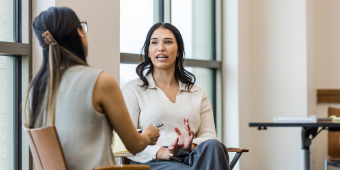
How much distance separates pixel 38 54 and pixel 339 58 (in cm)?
354

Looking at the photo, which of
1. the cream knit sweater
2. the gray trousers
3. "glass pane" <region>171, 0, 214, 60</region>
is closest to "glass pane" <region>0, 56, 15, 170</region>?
the cream knit sweater

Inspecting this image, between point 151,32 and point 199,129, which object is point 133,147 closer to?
point 199,129

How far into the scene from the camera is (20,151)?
6.92ft

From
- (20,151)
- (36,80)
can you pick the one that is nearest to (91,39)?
(20,151)

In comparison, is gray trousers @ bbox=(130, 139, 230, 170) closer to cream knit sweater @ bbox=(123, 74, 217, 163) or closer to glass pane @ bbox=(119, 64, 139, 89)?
cream knit sweater @ bbox=(123, 74, 217, 163)

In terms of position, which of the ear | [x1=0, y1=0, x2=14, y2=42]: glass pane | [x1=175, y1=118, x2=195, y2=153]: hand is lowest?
[x1=175, y1=118, x2=195, y2=153]: hand

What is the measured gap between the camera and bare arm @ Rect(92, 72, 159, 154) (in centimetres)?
137

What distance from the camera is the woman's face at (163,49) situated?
234 centimetres

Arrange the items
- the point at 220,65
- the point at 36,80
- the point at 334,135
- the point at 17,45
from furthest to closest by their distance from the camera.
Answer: the point at 220,65
the point at 334,135
the point at 17,45
the point at 36,80

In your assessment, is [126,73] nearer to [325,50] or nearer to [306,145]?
[306,145]

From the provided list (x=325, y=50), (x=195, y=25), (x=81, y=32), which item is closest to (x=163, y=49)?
(x=81, y=32)

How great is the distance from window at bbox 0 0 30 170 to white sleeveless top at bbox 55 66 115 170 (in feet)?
2.71

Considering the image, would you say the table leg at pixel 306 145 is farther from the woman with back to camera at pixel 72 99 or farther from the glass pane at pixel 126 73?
the woman with back to camera at pixel 72 99

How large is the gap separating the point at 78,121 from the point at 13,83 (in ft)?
3.04
